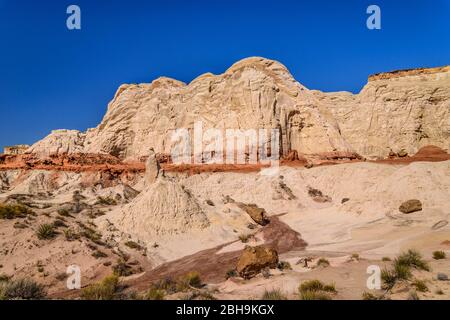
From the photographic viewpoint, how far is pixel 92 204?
25.0 m

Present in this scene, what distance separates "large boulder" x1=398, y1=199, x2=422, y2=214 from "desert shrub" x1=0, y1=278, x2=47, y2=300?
18285mm

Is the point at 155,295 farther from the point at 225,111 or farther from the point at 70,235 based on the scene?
the point at 225,111

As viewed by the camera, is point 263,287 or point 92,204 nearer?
point 263,287

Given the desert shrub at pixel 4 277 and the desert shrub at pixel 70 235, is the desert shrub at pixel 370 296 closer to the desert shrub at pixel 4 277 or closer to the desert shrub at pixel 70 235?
the desert shrub at pixel 4 277

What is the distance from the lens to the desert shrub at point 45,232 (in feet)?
49.9

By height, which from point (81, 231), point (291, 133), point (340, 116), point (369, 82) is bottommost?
point (81, 231)

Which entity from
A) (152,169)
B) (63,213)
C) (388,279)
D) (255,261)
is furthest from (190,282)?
(152,169)

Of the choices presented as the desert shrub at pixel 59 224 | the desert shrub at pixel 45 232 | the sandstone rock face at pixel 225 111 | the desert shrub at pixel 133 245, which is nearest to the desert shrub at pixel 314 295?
the desert shrub at pixel 133 245

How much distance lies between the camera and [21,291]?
32.9 ft

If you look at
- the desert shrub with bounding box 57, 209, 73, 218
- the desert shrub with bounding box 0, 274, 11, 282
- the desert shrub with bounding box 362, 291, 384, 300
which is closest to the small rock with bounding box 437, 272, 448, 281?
the desert shrub with bounding box 362, 291, 384, 300

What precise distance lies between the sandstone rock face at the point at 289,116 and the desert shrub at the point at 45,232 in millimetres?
31415
